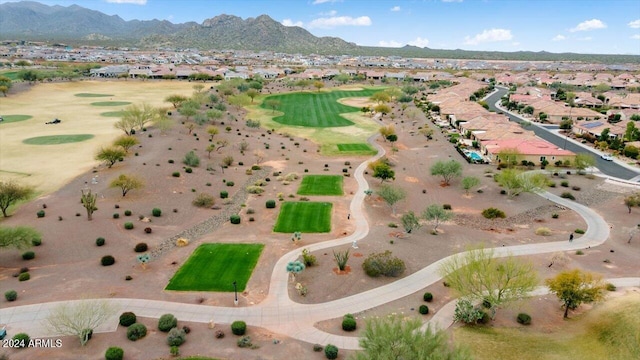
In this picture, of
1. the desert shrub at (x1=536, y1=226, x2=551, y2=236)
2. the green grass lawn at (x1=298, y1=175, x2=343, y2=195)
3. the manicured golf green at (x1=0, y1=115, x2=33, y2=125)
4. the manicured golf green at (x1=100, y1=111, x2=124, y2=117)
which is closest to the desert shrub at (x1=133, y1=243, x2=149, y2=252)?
the green grass lawn at (x1=298, y1=175, x2=343, y2=195)

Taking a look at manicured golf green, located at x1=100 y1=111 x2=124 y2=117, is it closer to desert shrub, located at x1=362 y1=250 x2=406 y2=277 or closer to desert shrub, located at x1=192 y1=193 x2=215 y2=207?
desert shrub, located at x1=192 y1=193 x2=215 y2=207

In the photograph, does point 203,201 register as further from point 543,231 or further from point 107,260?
point 543,231

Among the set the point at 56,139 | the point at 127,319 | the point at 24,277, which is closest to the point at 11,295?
the point at 24,277

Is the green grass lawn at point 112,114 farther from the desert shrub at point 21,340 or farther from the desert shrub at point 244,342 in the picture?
the desert shrub at point 244,342

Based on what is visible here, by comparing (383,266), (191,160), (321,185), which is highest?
(191,160)

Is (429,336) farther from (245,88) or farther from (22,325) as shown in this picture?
(245,88)
